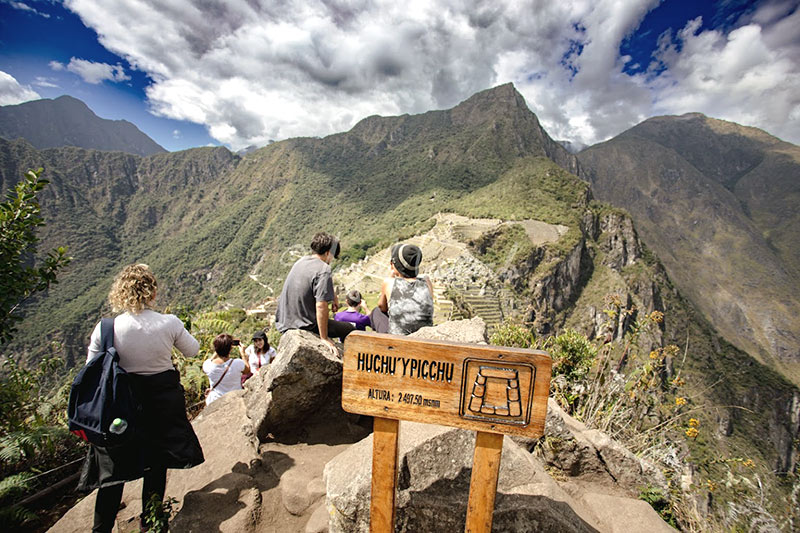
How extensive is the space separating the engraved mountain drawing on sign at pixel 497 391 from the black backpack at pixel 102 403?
80.0 inches

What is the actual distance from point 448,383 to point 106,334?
6.99 ft

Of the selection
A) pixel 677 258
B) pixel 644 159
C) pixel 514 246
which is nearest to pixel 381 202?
pixel 514 246

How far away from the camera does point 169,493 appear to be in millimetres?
2678

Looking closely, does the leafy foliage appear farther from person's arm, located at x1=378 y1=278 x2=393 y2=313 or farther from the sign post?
the sign post

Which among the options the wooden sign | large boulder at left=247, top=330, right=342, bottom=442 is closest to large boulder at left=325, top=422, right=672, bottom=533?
the wooden sign

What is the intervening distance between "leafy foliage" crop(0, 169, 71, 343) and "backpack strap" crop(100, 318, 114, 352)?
114cm

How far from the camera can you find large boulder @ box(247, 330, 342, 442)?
3031mm

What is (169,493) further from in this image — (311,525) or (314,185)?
(314,185)

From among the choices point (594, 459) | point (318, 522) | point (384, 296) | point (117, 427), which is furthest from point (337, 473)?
point (594, 459)

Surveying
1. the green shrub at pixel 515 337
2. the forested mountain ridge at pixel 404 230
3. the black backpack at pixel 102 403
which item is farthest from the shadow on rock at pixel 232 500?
the green shrub at pixel 515 337

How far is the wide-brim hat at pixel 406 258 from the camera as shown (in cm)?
315

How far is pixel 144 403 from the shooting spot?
2.30 meters

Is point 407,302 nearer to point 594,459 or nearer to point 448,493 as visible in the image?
point 448,493

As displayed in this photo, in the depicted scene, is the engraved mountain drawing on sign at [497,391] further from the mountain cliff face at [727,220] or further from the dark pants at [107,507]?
the mountain cliff face at [727,220]
